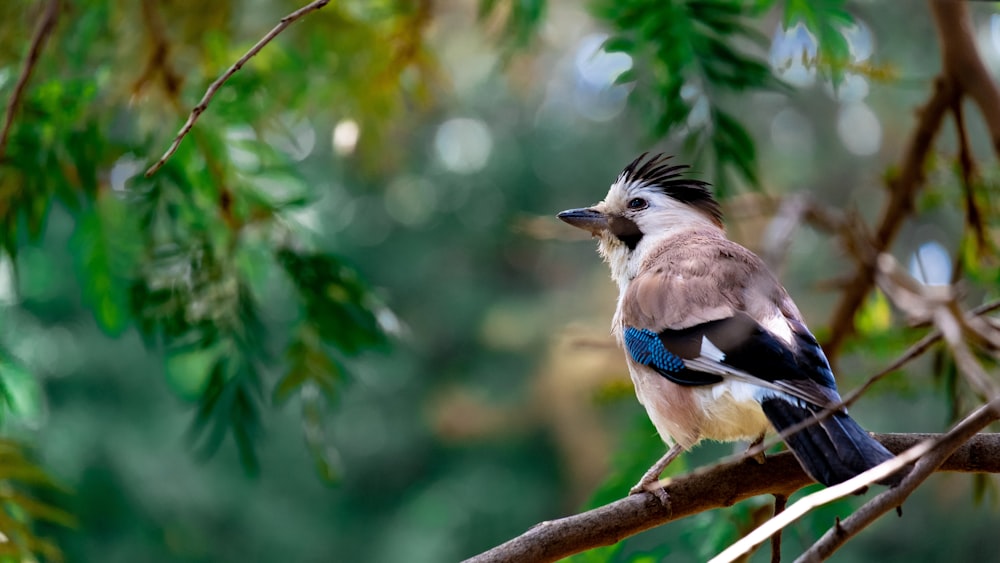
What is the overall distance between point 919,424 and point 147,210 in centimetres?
542

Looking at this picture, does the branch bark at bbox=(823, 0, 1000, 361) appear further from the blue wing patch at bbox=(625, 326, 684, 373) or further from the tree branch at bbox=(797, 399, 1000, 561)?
the tree branch at bbox=(797, 399, 1000, 561)

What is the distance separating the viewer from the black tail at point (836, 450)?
1.46 m

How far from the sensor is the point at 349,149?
340 cm

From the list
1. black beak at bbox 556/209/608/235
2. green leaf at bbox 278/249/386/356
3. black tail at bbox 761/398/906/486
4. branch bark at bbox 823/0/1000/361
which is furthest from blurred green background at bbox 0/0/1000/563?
black tail at bbox 761/398/906/486

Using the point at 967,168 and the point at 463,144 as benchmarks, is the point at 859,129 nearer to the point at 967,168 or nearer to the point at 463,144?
the point at 463,144

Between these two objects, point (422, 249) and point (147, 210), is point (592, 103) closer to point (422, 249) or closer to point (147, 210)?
point (422, 249)

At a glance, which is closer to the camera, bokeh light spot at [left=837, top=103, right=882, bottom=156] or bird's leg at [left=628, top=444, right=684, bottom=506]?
bird's leg at [left=628, top=444, right=684, bottom=506]

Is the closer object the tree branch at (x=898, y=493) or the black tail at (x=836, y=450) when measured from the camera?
the tree branch at (x=898, y=493)

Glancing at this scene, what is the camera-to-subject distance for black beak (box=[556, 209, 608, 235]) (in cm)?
198

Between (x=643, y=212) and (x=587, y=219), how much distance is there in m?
0.15

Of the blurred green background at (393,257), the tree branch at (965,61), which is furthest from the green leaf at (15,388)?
the tree branch at (965,61)

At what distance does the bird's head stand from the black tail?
62 cm

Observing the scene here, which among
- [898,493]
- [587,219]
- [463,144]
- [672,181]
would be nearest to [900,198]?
[672,181]

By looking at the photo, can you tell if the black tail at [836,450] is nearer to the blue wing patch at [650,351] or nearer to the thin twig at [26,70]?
the blue wing patch at [650,351]
